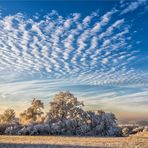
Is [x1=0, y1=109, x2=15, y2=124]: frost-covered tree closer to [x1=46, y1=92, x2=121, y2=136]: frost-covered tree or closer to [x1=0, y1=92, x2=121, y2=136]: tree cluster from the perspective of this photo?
[x1=0, y1=92, x2=121, y2=136]: tree cluster

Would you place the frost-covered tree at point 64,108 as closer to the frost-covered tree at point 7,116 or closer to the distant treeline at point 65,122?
the distant treeline at point 65,122

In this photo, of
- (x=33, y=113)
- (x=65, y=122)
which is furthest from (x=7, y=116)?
(x=65, y=122)

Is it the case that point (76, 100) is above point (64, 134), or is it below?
above

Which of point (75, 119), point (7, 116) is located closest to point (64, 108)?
point (75, 119)

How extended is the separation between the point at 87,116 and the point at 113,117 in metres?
3.78

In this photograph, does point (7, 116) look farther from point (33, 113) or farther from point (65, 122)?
point (65, 122)

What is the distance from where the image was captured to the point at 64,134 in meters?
52.2

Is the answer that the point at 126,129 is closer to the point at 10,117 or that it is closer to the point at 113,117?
the point at 113,117

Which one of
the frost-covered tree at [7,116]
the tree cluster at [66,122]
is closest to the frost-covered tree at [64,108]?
the tree cluster at [66,122]

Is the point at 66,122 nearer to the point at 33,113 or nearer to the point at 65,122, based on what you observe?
the point at 65,122

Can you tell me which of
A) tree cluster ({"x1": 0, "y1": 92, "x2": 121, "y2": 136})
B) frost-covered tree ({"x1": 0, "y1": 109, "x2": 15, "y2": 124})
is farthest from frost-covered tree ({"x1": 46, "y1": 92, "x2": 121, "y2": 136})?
frost-covered tree ({"x1": 0, "y1": 109, "x2": 15, "y2": 124})

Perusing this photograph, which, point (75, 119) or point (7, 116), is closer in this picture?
point (75, 119)

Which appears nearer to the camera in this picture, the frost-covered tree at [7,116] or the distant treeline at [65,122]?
Answer: the distant treeline at [65,122]

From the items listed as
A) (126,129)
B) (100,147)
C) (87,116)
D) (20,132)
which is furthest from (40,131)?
(100,147)
